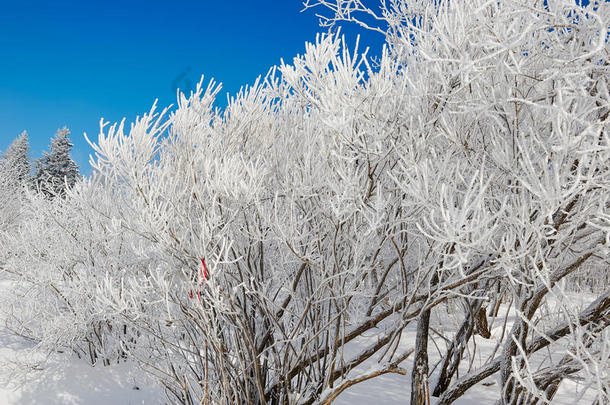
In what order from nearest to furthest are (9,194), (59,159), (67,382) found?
(67,382), (9,194), (59,159)

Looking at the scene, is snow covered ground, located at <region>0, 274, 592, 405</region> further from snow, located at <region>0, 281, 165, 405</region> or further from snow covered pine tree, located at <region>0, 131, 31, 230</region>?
snow covered pine tree, located at <region>0, 131, 31, 230</region>

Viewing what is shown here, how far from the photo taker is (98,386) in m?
6.37

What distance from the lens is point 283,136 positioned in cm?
421

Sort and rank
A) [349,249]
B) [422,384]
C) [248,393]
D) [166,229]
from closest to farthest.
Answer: [166,229] < [349,249] < [248,393] < [422,384]

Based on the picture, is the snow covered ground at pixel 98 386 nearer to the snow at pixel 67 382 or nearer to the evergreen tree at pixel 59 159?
the snow at pixel 67 382

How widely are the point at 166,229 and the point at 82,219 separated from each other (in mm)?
4184

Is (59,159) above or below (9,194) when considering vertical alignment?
above

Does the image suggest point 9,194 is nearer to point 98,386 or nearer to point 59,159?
point 59,159

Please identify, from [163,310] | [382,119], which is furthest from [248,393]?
[382,119]

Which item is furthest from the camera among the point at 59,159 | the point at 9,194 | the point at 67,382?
the point at 59,159

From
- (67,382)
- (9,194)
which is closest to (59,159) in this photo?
(9,194)

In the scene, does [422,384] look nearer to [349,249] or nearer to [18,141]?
[349,249]

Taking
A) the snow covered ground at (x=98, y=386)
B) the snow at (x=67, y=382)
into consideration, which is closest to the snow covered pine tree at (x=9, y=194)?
the snow at (x=67, y=382)

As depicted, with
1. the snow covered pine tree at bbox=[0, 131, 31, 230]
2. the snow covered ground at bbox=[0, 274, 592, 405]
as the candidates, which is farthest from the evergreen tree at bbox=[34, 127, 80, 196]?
the snow covered ground at bbox=[0, 274, 592, 405]
